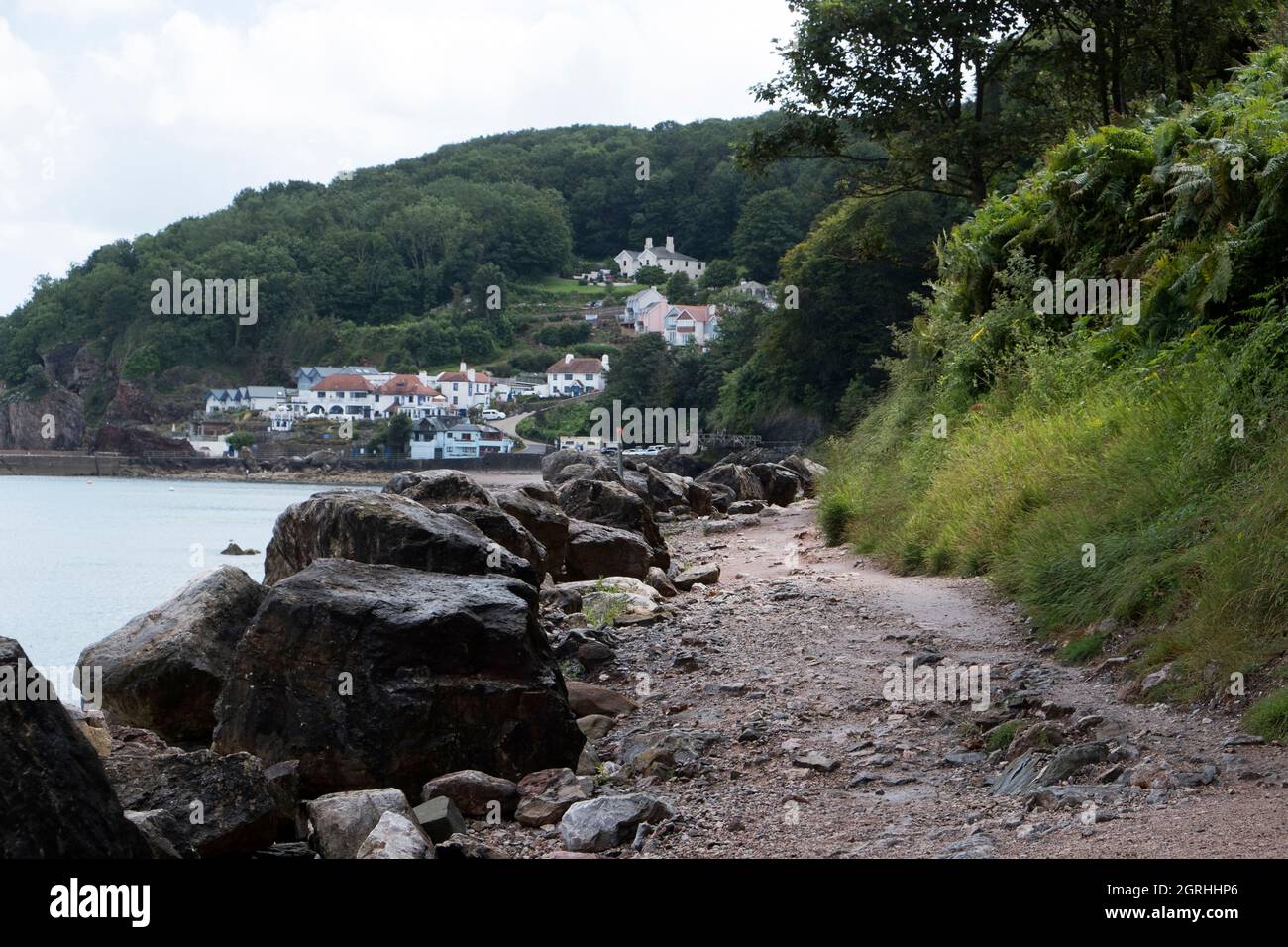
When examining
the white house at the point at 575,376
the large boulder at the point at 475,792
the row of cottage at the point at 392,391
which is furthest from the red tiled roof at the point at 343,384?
the large boulder at the point at 475,792

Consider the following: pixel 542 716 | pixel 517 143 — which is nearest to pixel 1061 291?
pixel 542 716

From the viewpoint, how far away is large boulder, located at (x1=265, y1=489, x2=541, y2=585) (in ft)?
Result: 32.7

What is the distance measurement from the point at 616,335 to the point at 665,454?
208 feet

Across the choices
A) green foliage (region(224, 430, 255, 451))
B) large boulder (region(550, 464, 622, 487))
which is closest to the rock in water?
large boulder (region(550, 464, 622, 487))

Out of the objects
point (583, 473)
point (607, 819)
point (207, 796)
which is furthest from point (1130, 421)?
point (583, 473)

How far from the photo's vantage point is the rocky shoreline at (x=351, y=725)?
5340mm

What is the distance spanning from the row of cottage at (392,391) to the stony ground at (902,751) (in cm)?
8625

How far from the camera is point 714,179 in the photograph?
122m

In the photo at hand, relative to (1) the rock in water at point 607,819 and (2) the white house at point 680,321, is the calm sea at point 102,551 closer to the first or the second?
(1) the rock in water at point 607,819

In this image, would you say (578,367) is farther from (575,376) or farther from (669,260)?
(669,260)

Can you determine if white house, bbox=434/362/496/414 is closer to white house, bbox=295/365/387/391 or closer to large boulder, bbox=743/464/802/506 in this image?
white house, bbox=295/365/387/391

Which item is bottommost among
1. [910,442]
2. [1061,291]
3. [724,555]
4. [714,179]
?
[724,555]

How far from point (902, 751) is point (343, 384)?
98757 millimetres
